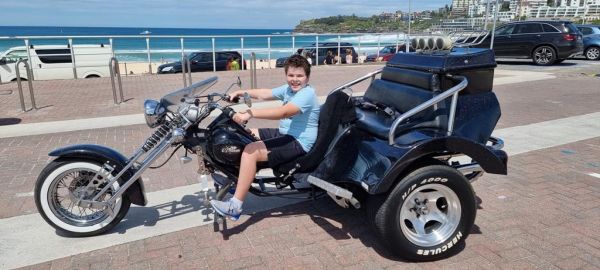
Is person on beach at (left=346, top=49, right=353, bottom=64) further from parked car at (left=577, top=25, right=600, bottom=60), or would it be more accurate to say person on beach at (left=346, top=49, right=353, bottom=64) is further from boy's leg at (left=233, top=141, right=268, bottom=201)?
boy's leg at (left=233, top=141, right=268, bottom=201)

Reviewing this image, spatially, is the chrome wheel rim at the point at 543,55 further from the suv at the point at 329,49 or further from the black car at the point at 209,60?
the black car at the point at 209,60

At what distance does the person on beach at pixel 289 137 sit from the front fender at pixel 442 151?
790 millimetres

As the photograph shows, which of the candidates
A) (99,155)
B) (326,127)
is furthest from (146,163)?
(326,127)

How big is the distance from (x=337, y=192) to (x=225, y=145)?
2.94 ft

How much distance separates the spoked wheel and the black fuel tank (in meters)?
1.04

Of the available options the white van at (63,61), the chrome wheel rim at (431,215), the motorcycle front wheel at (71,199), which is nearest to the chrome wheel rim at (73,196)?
the motorcycle front wheel at (71,199)

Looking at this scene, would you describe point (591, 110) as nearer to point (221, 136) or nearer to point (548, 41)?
point (221, 136)

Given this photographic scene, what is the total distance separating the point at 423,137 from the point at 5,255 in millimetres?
3118

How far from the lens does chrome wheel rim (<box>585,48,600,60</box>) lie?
19.5m

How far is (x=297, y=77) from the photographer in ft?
11.5

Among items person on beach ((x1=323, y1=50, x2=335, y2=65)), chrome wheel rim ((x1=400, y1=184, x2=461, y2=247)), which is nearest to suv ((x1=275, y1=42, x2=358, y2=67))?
person on beach ((x1=323, y1=50, x2=335, y2=65))

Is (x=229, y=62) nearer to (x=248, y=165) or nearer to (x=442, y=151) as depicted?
(x=248, y=165)

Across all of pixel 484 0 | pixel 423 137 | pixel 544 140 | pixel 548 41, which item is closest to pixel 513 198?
pixel 423 137

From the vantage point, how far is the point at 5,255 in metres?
3.27
